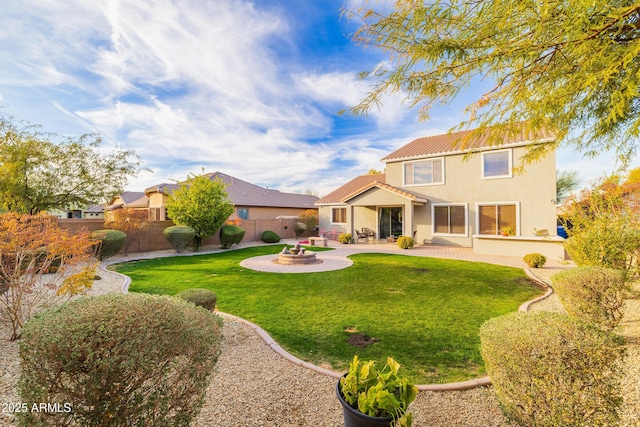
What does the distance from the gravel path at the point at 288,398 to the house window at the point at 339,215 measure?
19420mm

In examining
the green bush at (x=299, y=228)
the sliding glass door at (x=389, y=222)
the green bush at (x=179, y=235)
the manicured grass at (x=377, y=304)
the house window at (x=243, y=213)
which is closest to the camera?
the manicured grass at (x=377, y=304)

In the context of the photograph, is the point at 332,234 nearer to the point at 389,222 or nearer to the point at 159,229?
the point at 389,222

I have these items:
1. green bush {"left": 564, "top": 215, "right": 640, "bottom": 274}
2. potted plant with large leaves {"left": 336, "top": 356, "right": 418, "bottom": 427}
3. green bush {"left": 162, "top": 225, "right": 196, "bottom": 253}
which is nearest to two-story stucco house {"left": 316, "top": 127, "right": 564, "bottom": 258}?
green bush {"left": 564, "top": 215, "right": 640, "bottom": 274}

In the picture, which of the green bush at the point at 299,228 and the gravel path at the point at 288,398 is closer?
the gravel path at the point at 288,398

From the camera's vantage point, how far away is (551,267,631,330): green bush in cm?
431

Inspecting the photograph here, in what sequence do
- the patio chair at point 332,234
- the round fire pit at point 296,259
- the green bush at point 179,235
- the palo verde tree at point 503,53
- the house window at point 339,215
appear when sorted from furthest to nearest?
the house window at point 339,215 < the patio chair at point 332,234 < the green bush at point 179,235 < the round fire pit at point 296,259 < the palo verde tree at point 503,53

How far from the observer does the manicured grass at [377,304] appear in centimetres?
429

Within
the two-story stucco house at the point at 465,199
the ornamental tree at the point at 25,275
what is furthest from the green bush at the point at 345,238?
the ornamental tree at the point at 25,275

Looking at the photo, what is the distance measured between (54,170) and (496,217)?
26433 mm

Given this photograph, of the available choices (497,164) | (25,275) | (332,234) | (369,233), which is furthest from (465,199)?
(25,275)

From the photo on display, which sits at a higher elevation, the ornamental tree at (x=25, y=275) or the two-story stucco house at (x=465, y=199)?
the two-story stucco house at (x=465, y=199)

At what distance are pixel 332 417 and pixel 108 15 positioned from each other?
35.0ft

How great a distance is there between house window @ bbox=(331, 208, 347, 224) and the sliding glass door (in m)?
3.34

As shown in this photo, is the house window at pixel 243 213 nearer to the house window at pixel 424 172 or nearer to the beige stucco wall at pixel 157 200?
the beige stucco wall at pixel 157 200
